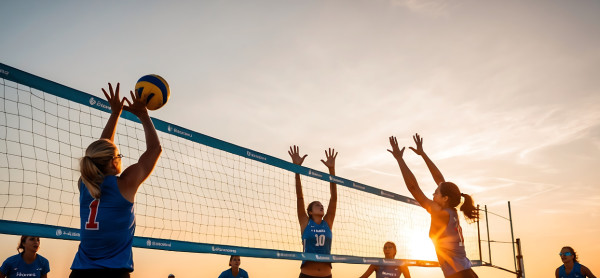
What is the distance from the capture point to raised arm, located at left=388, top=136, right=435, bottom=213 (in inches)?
194

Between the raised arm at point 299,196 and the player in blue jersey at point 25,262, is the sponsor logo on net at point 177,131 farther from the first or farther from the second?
the player in blue jersey at point 25,262

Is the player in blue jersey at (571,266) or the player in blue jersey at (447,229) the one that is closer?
the player in blue jersey at (447,229)

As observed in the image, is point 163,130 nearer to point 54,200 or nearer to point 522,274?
point 54,200

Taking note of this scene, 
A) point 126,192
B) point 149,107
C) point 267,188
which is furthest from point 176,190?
point 126,192

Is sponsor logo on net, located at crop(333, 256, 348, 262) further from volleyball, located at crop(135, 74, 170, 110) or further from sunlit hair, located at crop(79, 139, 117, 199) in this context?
sunlit hair, located at crop(79, 139, 117, 199)

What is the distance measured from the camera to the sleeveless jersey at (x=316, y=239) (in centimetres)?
621

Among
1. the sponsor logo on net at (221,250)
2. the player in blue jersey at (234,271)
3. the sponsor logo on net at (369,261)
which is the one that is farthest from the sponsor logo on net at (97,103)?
the player in blue jersey at (234,271)

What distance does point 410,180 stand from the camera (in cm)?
515

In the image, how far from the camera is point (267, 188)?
7.25 m

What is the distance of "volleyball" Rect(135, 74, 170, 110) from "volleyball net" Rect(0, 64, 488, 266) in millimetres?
582

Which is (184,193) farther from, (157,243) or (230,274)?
(230,274)

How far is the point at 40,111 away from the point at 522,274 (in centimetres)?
1104

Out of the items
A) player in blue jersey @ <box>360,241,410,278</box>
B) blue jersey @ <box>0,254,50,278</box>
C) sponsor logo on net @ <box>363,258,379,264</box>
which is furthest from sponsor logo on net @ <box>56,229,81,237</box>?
player in blue jersey @ <box>360,241,410,278</box>

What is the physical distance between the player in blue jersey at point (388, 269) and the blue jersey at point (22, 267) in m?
5.62
